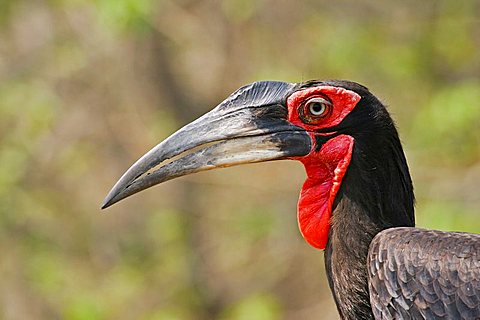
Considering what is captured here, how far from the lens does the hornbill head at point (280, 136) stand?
12.8 feet

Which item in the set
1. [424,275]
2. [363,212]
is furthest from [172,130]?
[424,275]

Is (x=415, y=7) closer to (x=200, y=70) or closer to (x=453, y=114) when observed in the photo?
(x=453, y=114)

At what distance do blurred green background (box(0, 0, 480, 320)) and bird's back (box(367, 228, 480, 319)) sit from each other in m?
4.74

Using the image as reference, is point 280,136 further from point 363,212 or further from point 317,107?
point 363,212

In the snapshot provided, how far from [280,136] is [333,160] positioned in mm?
222

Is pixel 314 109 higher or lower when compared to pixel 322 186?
higher

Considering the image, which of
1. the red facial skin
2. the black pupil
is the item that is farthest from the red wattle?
the black pupil

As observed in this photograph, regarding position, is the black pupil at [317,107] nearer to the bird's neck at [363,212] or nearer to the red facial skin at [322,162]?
the red facial skin at [322,162]

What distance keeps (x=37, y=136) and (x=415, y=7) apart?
341cm

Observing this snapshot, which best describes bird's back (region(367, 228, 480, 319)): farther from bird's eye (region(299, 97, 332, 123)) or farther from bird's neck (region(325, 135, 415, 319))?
bird's eye (region(299, 97, 332, 123))

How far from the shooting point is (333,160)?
12.8 feet

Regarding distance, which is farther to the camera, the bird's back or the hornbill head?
the hornbill head

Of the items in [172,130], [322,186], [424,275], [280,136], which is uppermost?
[172,130]

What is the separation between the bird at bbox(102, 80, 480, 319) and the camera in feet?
12.6
